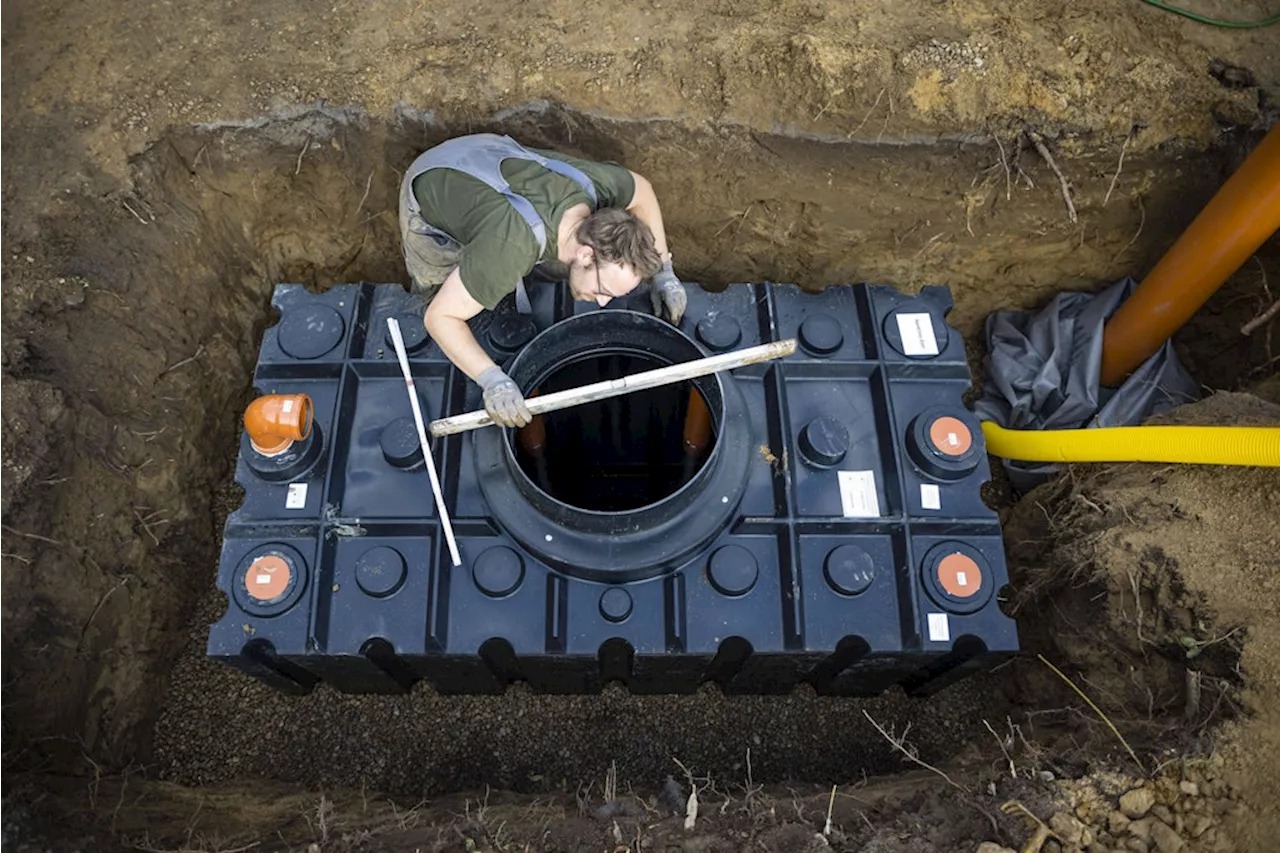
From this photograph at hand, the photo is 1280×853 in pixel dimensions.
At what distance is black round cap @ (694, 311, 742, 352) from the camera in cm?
332

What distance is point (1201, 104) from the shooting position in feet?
12.0

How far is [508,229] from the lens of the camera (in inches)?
106

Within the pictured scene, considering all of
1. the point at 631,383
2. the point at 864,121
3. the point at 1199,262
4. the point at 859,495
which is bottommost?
the point at 859,495

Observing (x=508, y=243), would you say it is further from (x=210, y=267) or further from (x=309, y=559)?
(x=210, y=267)

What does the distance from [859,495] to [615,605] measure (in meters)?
1.00

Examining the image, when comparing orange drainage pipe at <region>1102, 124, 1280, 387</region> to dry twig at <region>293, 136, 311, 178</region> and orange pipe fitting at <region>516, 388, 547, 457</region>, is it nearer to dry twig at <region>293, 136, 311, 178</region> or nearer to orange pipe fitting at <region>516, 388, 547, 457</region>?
orange pipe fitting at <region>516, 388, 547, 457</region>

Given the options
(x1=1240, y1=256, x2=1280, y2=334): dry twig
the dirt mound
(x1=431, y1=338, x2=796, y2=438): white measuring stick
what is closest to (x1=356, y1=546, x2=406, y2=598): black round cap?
(x1=431, y1=338, x2=796, y2=438): white measuring stick

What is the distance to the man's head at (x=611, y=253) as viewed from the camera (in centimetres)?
266

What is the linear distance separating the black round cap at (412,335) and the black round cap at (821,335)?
59.9 inches

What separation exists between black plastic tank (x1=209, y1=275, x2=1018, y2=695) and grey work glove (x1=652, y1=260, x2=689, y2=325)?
0.11 meters

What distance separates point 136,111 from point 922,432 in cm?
361

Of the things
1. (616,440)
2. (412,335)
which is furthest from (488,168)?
(616,440)

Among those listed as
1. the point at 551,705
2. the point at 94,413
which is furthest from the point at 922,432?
the point at 94,413

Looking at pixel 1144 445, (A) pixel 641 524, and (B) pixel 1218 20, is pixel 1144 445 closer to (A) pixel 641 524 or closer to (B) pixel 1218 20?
(A) pixel 641 524
